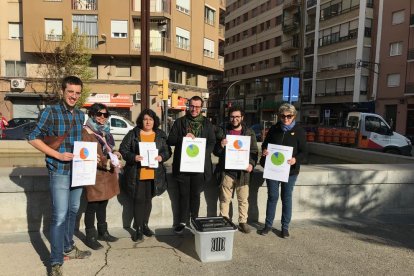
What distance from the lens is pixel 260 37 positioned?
191 feet

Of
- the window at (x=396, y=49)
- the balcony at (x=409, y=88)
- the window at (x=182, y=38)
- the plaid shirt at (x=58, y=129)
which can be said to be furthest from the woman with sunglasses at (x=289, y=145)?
the window at (x=396, y=49)

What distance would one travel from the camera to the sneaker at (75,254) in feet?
13.5

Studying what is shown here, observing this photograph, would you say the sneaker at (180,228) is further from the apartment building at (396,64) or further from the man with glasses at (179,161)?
the apartment building at (396,64)

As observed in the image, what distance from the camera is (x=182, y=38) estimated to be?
3328cm

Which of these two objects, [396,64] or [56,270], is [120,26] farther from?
[56,270]

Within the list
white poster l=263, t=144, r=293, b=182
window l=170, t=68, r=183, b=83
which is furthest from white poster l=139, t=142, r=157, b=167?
window l=170, t=68, r=183, b=83

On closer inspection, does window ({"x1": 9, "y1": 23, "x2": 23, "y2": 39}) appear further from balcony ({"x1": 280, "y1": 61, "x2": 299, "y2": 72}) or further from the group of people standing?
balcony ({"x1": 280, "y1": 61, "x2": 299, "y2": 72})

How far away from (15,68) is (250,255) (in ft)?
104

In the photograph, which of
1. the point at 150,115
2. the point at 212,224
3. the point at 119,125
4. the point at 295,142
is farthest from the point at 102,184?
the point at 119,125

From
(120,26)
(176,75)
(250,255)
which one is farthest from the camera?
(176,75)

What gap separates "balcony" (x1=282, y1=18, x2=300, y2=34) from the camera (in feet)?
165

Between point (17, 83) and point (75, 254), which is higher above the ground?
point (17, 83)

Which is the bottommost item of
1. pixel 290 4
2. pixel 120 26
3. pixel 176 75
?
pixel 176 75

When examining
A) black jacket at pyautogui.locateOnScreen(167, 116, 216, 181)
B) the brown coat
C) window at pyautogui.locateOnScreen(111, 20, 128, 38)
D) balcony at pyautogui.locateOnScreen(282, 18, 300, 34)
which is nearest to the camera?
the brown coat
